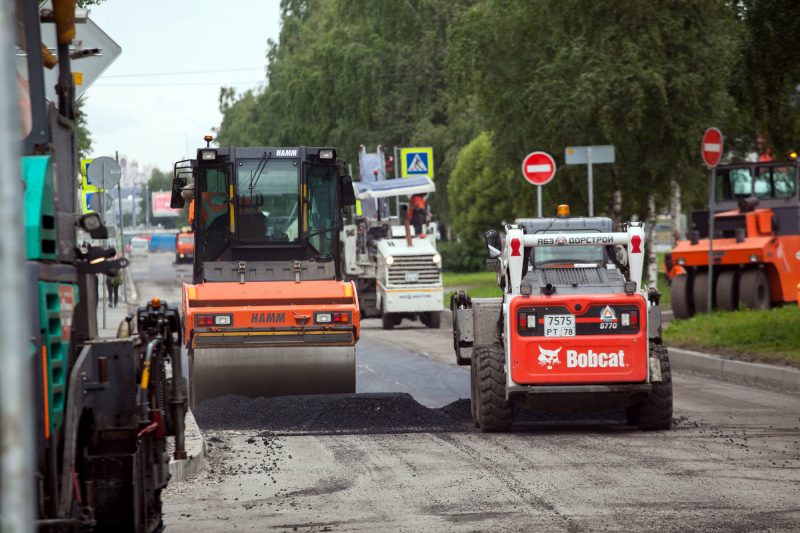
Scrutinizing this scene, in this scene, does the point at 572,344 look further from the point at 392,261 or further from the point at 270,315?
the point at 392,261

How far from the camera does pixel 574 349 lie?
12430 mm

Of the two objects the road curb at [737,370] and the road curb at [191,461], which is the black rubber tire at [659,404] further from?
the road curb at [737,370]

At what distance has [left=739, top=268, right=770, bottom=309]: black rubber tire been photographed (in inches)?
945

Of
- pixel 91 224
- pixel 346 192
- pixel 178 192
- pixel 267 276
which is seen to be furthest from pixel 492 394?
pixel 91 224

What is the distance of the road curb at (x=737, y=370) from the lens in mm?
16562

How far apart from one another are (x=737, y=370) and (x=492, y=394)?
636 centimetres

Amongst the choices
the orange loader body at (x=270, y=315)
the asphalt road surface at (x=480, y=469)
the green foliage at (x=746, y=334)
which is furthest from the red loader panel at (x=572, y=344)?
the green foliage at (x=746, y=334)

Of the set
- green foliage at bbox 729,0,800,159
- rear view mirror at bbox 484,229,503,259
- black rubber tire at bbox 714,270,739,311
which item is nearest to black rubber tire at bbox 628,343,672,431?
rear view mirror at bbox 484,229,503,259

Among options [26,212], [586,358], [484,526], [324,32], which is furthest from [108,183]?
[324,32]

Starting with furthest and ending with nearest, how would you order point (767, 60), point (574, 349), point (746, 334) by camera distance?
1. point (746, 334)
2. point (767, 60)
3. point (574, 349)

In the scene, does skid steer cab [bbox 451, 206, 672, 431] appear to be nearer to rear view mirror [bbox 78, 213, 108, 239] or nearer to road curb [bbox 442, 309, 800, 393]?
road curb [bbox 442, 309, 800, 393]

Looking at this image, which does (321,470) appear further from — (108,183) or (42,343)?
(108,183)

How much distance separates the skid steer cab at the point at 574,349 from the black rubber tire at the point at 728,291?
12186 mm

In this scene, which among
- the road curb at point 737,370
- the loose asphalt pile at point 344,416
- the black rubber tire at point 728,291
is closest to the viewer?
the loose asphalt pile at point 344,416
